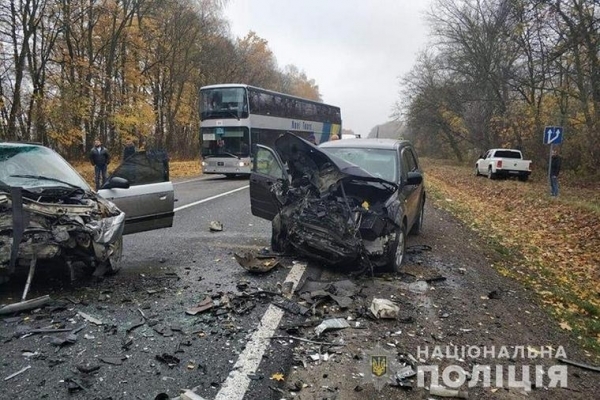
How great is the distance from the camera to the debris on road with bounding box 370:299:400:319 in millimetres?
Result: 4078

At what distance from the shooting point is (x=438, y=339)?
372 cm

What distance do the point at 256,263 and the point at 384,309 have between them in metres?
1.89

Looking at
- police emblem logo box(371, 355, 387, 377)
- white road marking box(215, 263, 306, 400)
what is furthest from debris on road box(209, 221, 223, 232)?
police emblem logo box(371, 355, 387, 377)

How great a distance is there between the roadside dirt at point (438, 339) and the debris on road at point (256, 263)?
69 cm

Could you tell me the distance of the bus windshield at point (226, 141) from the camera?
18906 millimetres

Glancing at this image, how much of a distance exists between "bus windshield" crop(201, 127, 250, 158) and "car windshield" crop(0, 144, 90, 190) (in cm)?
1360

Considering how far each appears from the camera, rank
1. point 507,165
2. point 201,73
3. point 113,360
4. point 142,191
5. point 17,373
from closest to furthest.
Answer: point 17,373 → point 113,360 → point 142,191 → point 507,165 → point 201,73

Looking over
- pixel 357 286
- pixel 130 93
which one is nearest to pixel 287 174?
pixel 357 286

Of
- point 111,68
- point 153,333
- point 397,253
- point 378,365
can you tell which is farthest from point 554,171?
point 111,68

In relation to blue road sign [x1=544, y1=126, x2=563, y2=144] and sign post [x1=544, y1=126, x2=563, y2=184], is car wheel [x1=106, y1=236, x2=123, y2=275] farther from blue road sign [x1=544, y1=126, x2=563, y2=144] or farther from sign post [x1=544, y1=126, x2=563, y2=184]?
blue road sign [x1=544, y1=126, x2=563, y2=144]

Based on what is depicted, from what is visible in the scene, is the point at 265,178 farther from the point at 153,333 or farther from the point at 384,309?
the point at 153,333

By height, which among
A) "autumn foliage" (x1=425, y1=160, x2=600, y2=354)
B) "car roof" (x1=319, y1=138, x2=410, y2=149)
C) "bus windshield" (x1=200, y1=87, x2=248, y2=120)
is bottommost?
"autumn foliage" (x1=425, y1=160, x2=600, y2=354)

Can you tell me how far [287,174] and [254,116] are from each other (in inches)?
546

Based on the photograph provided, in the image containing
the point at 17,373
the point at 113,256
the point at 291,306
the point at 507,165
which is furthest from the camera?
the point at 507,165
